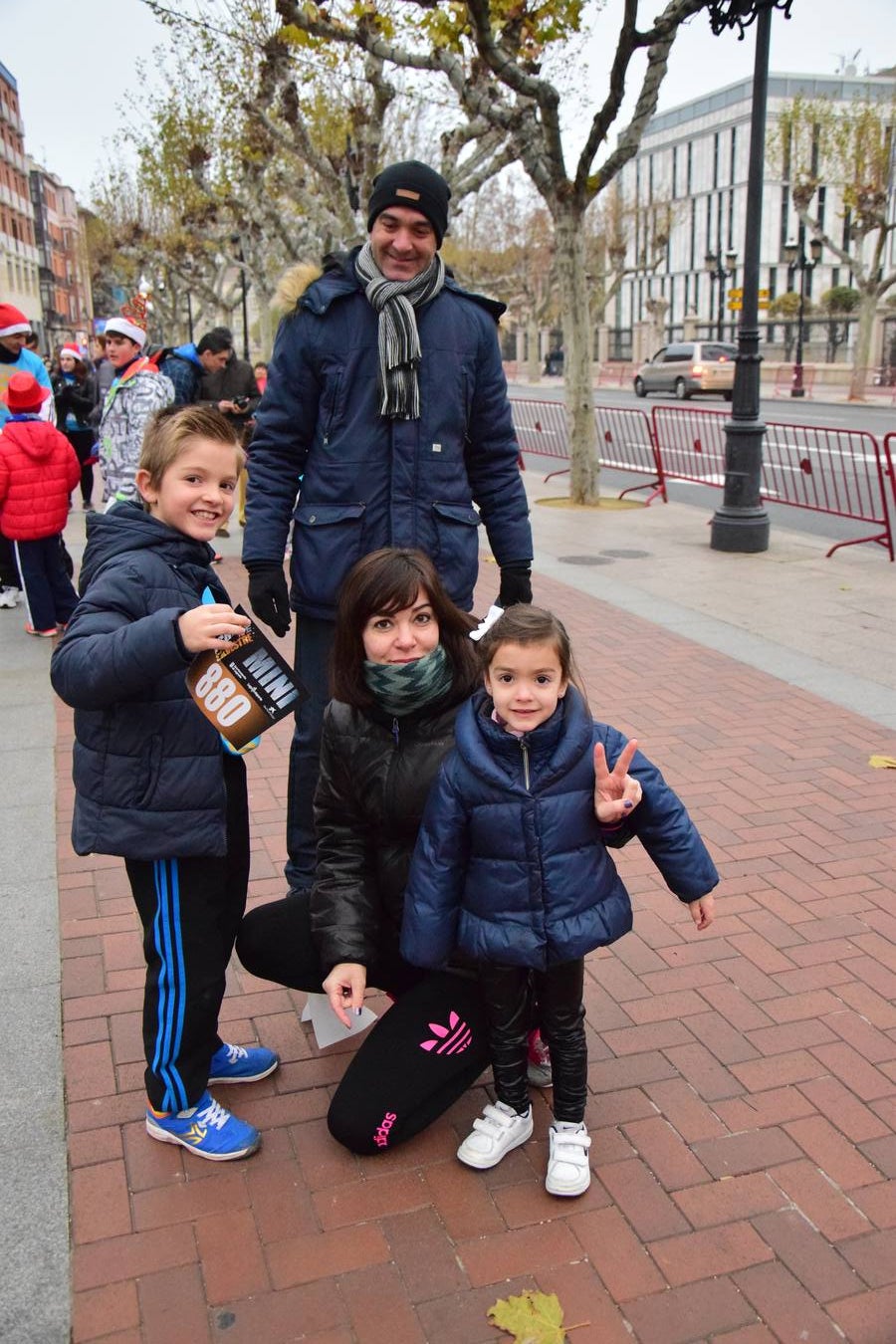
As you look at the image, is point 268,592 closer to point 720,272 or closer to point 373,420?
point 373,420

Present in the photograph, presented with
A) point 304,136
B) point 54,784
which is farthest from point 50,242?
point 54,784

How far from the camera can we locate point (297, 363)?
3158 mm

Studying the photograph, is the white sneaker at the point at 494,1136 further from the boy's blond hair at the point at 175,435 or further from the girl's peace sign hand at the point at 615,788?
the boy's blond hair at the point at 175,435

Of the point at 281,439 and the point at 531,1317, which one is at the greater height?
the point at 281,439

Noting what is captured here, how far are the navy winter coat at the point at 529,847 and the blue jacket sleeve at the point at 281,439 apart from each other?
42.8 inches

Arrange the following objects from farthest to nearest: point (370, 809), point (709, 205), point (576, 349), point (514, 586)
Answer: point (709, 205) < point (576, 349) < point (514, 586) < point (370, 809)

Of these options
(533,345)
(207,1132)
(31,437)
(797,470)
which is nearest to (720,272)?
(533,345)

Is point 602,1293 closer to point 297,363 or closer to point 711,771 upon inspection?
point 297,363

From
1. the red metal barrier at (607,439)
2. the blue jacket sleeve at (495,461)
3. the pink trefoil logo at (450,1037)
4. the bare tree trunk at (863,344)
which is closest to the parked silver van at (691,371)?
the bare tree trunk at (863,344)

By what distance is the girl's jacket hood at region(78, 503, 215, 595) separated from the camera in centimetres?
239

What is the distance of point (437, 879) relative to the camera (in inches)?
96.7

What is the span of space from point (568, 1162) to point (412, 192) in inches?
94.8

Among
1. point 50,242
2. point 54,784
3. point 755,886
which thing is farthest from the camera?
point 50,242

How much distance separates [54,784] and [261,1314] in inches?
125
